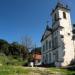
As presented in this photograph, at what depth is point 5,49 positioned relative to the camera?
56.4m

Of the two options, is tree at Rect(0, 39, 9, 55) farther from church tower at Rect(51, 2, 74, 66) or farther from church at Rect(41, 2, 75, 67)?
church tower at Rect(51, 2, 74, 66)

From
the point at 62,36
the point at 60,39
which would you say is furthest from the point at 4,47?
the point at 62,36

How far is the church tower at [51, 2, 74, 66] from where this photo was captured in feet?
118

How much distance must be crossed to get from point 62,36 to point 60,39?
0.75 m

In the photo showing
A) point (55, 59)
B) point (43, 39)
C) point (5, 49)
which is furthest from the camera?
point (5, 49)

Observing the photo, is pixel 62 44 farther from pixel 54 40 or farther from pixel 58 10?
pixel 58 10

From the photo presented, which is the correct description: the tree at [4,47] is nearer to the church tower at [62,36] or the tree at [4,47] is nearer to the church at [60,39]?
the church at [60,39]

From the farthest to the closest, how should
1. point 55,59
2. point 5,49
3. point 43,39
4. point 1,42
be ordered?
1. point 1,42
2. point 5,49
3. point 43,39
4. point 55,59

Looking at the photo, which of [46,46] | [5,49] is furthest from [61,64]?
[5,49]

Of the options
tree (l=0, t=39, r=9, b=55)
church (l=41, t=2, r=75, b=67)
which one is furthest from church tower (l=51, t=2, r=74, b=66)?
tree (l=0, t=39, r=9, b=55)

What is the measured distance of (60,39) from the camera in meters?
36.8

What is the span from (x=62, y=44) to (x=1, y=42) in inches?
1200

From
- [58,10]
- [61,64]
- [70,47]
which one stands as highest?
[58,10]

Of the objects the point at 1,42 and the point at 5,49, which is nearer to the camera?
the point at 5,49
